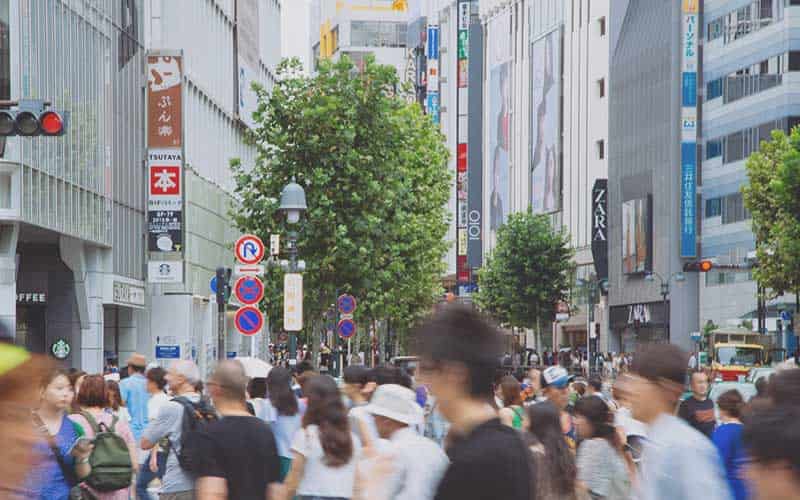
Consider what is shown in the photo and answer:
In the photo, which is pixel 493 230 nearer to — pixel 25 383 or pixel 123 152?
pixel 123 152

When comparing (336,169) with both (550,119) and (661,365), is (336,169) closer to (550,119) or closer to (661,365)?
(661,365)

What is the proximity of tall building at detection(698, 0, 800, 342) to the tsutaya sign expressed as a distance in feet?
52.3

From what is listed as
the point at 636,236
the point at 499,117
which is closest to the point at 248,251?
the point at 636,236

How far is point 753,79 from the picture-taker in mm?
81688

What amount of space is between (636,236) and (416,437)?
3659 inches

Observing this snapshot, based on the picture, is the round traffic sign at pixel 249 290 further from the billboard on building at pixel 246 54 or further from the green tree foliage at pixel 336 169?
the billboard on building at pixel 246 54

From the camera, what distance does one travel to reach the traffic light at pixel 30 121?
19484 millimetres

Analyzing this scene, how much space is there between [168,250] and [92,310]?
3286mm

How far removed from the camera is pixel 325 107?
1740 inches

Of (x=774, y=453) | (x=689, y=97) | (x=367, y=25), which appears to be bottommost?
(x=774, y=453)

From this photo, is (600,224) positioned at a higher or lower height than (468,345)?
higher

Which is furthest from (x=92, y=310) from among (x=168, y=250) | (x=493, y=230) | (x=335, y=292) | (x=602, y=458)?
(x=493, y=230)

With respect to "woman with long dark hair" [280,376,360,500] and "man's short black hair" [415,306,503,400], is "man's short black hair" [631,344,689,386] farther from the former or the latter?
"woman with long dark hair" [280,376,360,500]

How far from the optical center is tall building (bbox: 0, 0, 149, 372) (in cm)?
3756
